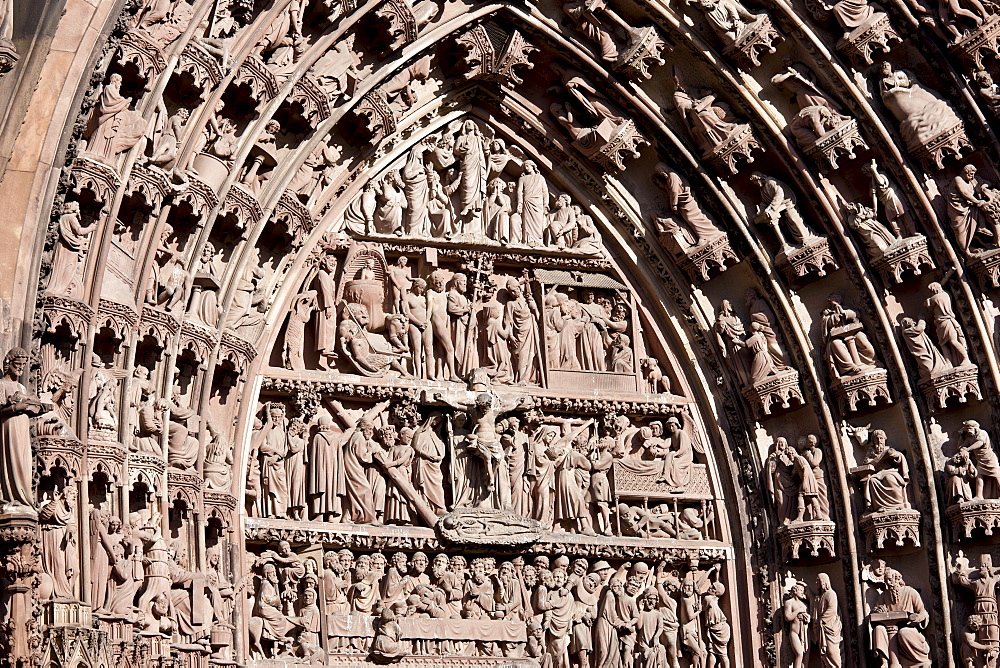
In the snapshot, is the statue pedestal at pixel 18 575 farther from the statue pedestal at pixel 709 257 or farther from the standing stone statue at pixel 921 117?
the standing stone statue at pixel 921 117

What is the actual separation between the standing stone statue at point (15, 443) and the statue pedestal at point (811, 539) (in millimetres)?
7089

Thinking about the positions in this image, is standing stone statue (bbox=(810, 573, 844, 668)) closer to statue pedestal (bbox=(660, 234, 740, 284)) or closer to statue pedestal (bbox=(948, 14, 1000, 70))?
statue pedestal (bbox=(660, 234, 740, 284))

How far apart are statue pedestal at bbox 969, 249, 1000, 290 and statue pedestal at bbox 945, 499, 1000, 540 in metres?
1.80

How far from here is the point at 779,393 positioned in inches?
631

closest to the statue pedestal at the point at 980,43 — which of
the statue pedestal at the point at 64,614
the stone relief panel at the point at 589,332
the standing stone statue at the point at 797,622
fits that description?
the stone relief panel at the point at 589,332

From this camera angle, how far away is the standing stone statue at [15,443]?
35.5 ft

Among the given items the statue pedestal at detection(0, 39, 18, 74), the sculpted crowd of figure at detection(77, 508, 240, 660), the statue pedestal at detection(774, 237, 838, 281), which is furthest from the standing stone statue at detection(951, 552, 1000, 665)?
the statue pedestal at detection(0, 39, 18, 74)

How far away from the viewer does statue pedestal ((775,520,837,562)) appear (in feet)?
51.3

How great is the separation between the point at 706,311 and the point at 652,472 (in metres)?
1.51

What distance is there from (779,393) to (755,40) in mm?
2984

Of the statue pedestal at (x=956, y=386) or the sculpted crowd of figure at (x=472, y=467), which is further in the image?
the statue pedestal at (x=956, y=386)

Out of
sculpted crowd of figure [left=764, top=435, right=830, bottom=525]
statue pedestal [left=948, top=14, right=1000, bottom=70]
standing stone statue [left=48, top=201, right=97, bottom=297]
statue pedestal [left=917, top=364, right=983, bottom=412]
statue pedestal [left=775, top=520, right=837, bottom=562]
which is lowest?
statue pedestal [left=775, top=520, right=837, bottom=562]

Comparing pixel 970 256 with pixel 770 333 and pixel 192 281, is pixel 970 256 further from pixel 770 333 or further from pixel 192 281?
pixel 192 281

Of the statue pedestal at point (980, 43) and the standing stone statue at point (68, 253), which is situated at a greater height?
the statue pedestal at point (980, 43)
